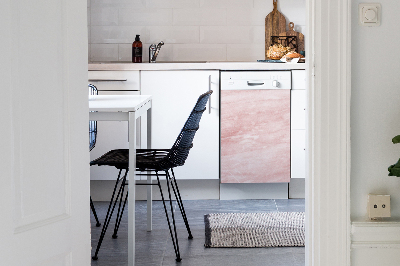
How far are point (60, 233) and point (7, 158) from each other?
27 centimetres

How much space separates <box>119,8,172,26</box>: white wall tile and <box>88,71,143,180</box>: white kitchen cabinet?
2.68 feet

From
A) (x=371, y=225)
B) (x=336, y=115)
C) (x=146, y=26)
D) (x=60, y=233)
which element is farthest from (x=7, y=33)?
(x=146, y=26)

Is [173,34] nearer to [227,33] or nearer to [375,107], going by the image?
[227,33]

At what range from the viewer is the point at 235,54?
178 inches

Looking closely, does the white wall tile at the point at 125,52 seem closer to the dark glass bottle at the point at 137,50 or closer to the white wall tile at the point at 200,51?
the dark glass bottle at the point at 137,50

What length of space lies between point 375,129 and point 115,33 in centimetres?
318

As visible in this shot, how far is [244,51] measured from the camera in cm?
451

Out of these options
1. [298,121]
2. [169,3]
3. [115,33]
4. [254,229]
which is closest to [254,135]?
[298,121]

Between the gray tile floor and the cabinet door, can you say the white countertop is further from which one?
the gray tile floor

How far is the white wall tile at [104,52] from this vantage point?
451 centimetres

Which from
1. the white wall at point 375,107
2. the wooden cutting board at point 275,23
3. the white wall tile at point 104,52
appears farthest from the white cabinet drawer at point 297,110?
the white wall at point 375,107

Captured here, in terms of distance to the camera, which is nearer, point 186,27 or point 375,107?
point 375,107

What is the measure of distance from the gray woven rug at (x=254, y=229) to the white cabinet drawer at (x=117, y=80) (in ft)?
3.80

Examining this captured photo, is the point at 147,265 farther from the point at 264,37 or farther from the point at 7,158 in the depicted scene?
the point at 264,37
